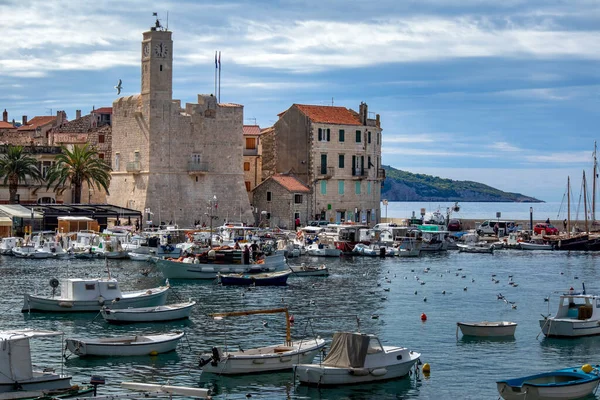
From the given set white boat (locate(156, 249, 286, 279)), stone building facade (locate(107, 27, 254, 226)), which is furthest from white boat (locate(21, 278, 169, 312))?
stone building facade (locate(107, 27, 254, 226))

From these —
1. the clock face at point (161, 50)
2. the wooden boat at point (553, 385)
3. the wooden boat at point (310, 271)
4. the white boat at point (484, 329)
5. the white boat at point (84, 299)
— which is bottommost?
the wooden boat at point (553, 385)

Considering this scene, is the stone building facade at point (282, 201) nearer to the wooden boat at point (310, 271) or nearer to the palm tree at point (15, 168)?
the palm tree at point (15, 168)

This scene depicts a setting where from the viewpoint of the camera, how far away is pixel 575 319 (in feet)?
120

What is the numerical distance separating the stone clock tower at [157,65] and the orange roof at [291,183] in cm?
1196

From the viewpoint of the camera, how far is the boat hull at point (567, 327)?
3581cm

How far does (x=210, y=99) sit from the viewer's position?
82062mm

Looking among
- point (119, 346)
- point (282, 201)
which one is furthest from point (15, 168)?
point (119, 346)

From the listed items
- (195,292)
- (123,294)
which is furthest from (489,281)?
(123,294)

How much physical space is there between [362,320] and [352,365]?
40.6 feet

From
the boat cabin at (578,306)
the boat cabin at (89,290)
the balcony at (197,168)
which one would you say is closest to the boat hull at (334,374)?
the boat cabin at (578,306)

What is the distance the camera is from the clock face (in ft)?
255

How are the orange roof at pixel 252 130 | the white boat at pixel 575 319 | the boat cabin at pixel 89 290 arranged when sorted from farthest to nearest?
the orange roof at pixel 252 130, the boat cabin at pixel 89 290, the white boat at pixel 575 319

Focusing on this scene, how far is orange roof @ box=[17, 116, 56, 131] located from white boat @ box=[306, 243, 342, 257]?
3947cm

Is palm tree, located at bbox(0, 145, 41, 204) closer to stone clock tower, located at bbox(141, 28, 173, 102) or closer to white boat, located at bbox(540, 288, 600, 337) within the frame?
stone clock tower, located at bbox(141, 28, 173, 102)
